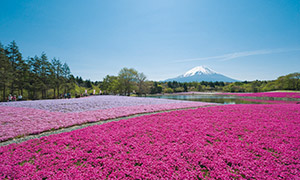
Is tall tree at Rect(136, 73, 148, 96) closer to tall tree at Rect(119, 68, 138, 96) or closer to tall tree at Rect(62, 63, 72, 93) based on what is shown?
tall tree at Rect(119, 68, 138, 96)

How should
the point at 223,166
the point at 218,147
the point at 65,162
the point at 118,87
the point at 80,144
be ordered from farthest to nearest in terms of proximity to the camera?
the point at 118,87 < the point at 80,144 < the point at 218,147 < the point at 65,162 < the point at 223,166

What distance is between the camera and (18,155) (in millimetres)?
5043

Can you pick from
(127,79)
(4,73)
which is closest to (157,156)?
(4,73)

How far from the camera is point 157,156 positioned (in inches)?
192

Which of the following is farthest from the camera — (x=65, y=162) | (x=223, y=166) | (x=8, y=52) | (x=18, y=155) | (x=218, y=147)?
(x=8, y=52)

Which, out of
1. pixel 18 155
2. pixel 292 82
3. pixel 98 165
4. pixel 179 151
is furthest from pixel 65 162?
pixel 292 82

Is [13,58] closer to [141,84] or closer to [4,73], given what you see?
[4,73]

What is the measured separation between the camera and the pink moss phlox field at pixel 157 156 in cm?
390

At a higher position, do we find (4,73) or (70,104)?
(4,73)

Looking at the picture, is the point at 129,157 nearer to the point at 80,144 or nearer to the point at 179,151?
the point at 179,151

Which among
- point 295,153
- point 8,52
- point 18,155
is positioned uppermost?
point 8,52

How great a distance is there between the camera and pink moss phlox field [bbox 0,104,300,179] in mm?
3902

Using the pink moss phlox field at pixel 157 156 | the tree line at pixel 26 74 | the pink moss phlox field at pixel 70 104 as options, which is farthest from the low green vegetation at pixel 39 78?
the pink moss phlox field at pixel 157 156

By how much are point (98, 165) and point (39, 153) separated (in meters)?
3.00
